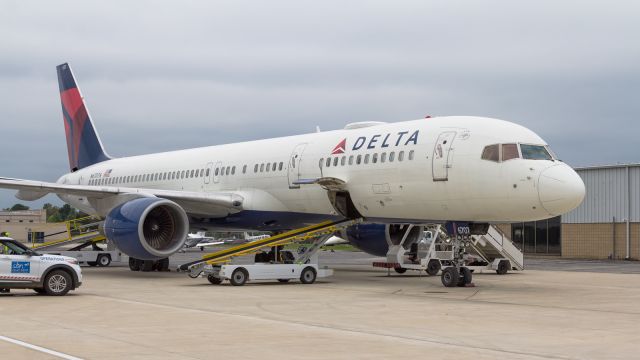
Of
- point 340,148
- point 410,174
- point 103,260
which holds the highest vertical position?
point 340,148

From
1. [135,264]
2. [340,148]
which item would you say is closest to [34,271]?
[340,148]

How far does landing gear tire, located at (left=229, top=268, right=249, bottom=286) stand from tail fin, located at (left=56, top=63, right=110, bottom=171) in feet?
52.5

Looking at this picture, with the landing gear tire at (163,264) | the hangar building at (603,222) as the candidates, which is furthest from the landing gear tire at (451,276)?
the hangar building at (603,222)

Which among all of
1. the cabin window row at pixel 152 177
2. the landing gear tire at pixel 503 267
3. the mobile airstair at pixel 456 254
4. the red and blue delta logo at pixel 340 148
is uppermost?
the red and blue delta logo at pixel 340 148

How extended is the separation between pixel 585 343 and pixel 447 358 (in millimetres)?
2374

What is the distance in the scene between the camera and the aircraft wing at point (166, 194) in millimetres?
25328

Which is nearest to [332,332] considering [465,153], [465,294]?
[465,294]

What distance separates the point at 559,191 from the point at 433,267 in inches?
341

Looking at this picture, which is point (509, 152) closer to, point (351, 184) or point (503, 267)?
point (351, 184)

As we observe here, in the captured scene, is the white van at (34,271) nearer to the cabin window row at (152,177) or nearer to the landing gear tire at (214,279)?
the landing gear tire at (214,279)

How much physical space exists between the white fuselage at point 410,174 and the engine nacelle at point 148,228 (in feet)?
8.60

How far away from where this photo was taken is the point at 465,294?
18.3 m

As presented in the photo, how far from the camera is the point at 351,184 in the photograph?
859 inches

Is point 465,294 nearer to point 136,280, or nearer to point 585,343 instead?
point 585,343
